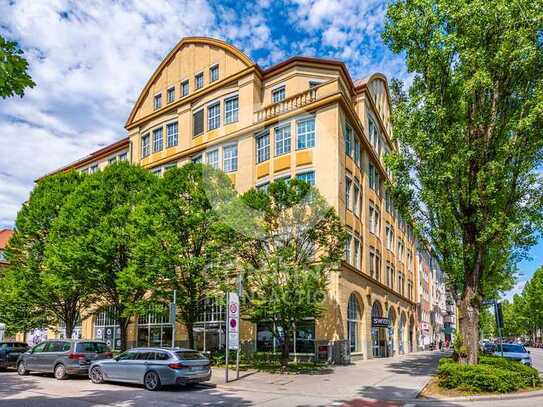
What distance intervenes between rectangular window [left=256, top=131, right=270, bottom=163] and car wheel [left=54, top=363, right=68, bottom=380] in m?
16.9

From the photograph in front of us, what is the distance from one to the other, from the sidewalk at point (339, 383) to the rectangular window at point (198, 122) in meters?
18.9

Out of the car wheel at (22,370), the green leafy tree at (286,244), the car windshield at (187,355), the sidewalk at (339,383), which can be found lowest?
the sidewalk at (339,383)

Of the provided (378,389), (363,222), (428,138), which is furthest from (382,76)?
(378,389)

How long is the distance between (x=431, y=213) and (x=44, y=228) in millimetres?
25460

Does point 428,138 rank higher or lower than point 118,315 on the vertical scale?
higher

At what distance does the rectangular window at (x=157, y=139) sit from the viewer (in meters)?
40.0

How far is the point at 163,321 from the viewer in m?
35.3

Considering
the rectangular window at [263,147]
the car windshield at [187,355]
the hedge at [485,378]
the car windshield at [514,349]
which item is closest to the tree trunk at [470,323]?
the hedge at [485,378]

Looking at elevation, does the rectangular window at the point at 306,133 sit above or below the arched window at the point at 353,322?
above

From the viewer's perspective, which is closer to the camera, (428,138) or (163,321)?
(428,138)

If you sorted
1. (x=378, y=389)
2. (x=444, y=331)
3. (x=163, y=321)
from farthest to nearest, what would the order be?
(x=444, y=331)
(x=163, y=321)
(x=378, y=389)

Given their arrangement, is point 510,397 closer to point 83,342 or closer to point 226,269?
point 226,269

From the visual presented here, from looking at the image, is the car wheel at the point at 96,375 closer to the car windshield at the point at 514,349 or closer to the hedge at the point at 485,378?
the hedge at the point at 485,378

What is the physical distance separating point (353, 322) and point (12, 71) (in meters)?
26.9
